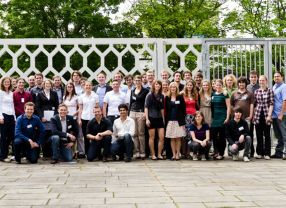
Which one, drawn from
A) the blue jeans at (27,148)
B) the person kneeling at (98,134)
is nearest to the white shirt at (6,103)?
the blue jeans at (27,148)

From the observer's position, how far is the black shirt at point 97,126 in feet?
28.1

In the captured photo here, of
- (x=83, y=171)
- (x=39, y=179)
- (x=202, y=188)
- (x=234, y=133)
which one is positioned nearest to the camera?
(x=202, y=188)

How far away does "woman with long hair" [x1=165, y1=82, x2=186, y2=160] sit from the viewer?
855 centimetres

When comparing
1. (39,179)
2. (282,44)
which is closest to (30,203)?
(39,179)

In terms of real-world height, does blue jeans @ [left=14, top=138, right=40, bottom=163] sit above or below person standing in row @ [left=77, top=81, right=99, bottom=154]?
below

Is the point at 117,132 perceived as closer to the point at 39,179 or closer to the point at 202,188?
the point at 39,179

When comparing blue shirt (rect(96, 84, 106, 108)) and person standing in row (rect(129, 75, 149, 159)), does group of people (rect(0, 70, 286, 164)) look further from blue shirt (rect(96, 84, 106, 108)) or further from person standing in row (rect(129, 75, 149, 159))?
blue shirt (rect(96, 84, 106, 108))

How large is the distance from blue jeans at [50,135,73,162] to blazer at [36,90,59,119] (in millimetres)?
561

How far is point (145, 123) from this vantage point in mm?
8805

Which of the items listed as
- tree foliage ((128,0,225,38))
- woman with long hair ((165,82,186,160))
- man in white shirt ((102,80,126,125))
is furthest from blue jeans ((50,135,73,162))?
tree foliage ((128,0,225,38))

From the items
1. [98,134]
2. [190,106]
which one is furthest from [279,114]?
[98,134]

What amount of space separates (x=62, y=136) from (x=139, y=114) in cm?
135

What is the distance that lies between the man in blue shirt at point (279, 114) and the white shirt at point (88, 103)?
307cm

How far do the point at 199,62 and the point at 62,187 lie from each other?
17.9 feet
